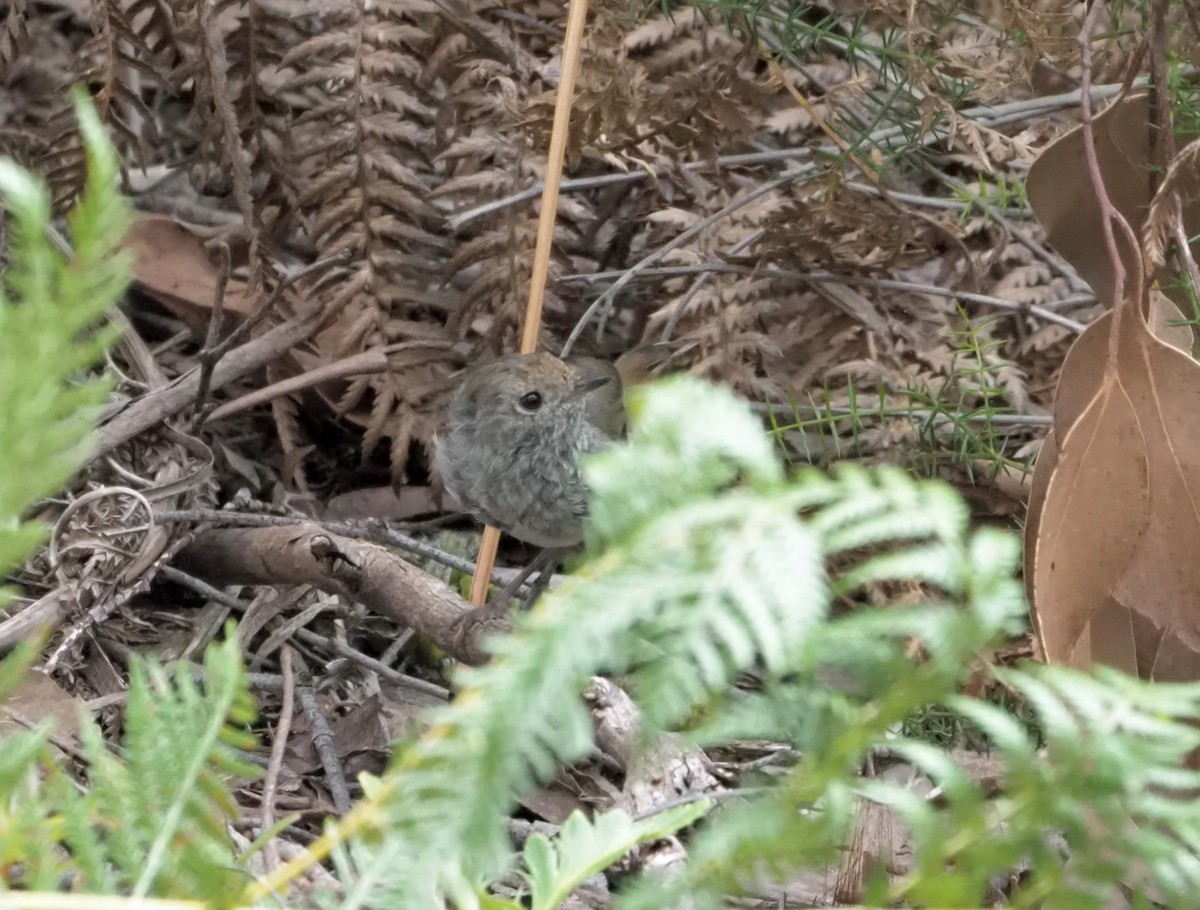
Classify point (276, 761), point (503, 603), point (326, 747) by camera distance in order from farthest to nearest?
1. point (503, 603)
2. point (326, 747)
3. point (276, 761)

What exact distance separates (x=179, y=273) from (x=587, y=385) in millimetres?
1394

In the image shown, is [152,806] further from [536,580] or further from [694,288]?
[694,288]

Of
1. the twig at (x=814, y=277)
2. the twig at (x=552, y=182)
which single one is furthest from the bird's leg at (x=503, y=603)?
the twig at (x=814, y=277)

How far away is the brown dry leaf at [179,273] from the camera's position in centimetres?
361

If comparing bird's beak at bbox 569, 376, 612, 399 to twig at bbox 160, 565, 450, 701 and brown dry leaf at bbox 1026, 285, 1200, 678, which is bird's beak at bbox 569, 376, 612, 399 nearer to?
twig at bbox 160, 565, 450, 701

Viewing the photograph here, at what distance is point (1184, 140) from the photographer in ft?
8.61

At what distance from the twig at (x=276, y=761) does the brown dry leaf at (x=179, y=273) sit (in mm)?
1377

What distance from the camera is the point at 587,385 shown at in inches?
133

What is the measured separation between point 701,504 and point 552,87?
3124mm

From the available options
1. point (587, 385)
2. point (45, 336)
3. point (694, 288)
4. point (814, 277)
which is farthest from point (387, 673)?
point (45, 336)

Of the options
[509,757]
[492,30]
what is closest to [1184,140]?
[492,30]

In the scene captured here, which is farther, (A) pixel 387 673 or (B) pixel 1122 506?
(A) pixel 387 673

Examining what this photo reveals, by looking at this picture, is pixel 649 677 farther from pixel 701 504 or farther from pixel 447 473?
pixel 447 473

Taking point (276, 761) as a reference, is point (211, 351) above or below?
→ above
